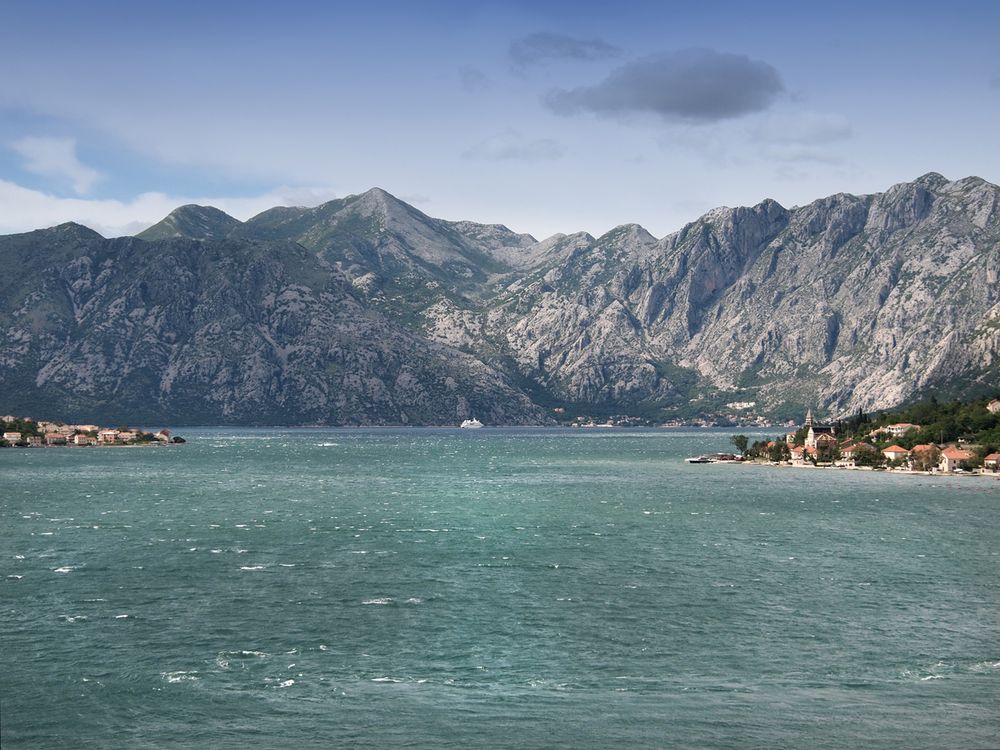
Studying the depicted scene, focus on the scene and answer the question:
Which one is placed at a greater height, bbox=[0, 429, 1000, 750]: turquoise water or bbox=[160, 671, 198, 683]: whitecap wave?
bbox=[0, 429, 1000, 750]: turquoise water

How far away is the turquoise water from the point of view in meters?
42.7

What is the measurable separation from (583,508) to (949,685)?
84.2 meters

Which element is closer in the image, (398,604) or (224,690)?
(224,690)

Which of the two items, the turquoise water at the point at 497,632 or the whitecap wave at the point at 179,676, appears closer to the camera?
the turquoise water at the point at 497,632

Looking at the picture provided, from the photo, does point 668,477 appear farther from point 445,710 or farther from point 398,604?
point 445,710

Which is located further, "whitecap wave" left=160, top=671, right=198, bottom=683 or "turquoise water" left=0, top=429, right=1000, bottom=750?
"whitecap wave" left=160, top=671, right=198, bottom=683

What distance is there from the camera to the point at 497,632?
193ft

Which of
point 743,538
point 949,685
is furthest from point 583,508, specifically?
point 949,685

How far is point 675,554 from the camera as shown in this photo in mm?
89188

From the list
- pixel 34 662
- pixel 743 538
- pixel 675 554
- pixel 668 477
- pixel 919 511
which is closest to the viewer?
pixel 34 662

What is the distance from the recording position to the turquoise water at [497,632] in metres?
42.7

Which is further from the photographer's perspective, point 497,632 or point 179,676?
point 497,632

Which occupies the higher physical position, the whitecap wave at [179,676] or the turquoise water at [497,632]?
the turquoise water at [497,632]

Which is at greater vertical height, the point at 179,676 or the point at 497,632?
the point at 497,632
